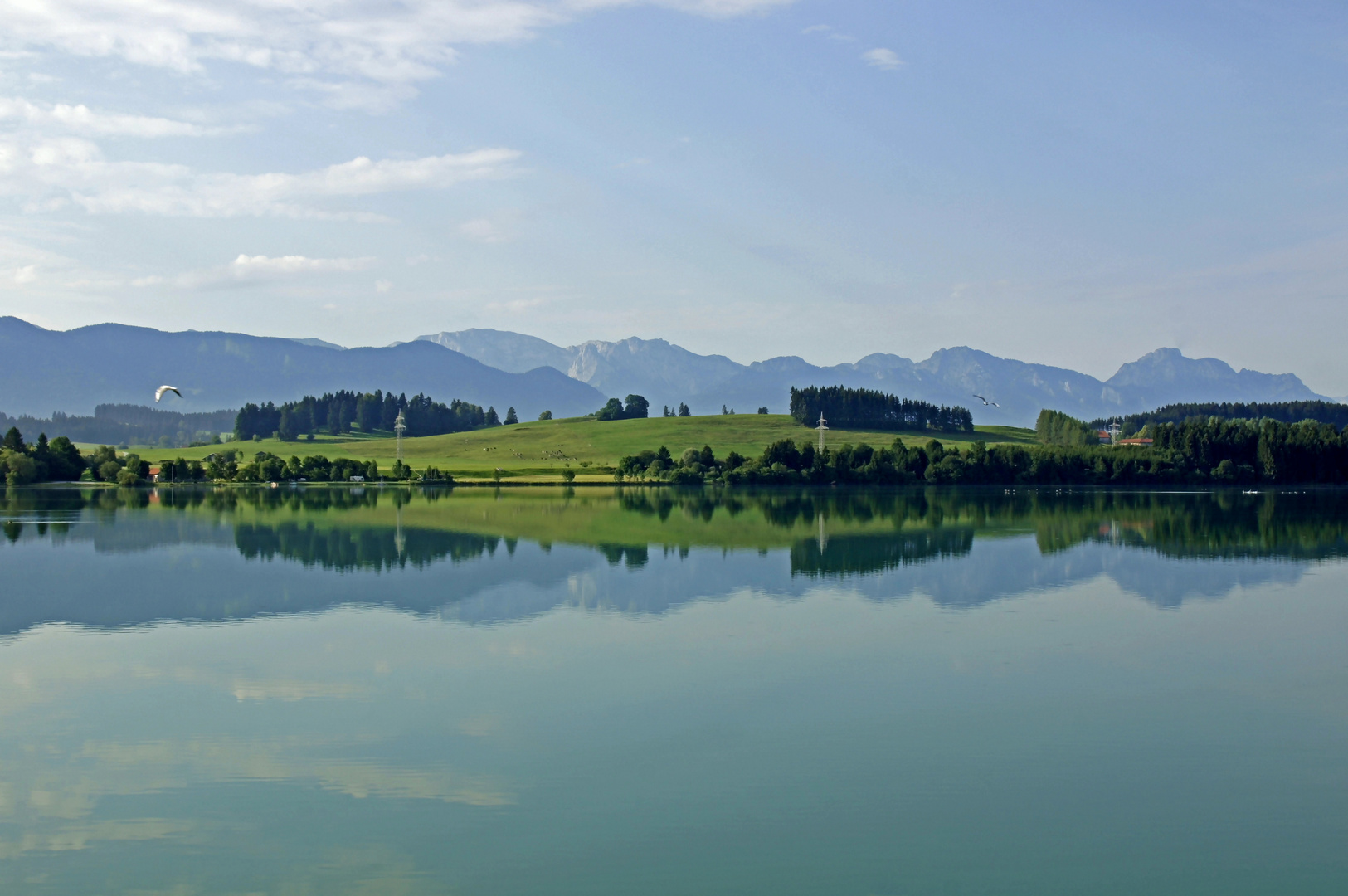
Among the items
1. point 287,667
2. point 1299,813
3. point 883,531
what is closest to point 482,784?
point 287,667

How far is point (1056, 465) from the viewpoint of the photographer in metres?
144

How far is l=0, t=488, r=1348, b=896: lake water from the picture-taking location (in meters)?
15.4

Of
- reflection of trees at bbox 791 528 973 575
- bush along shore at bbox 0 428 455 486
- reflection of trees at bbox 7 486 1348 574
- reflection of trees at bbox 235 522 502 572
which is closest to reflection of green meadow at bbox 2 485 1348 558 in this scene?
reflection of trees at bbox 7 486 1348 574

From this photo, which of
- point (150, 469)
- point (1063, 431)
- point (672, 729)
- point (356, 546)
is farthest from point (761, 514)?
point (150, 469)

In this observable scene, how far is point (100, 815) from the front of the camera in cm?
1702

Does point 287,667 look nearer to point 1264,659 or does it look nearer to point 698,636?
point 698,636

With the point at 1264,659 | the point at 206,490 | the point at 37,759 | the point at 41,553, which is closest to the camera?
the point at 37,759

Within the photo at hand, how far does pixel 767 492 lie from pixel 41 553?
84.0m

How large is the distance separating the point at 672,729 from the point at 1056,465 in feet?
433

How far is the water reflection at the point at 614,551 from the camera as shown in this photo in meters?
40.9

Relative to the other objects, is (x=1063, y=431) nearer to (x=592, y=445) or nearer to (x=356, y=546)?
(x=592, y=445)

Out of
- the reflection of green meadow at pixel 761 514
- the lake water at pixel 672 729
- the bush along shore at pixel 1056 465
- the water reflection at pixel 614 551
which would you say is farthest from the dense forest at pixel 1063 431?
the lake water at pixel 672 729

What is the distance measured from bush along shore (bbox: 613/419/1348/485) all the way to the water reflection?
1468 inches

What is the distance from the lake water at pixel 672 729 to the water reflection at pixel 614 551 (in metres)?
0.50
